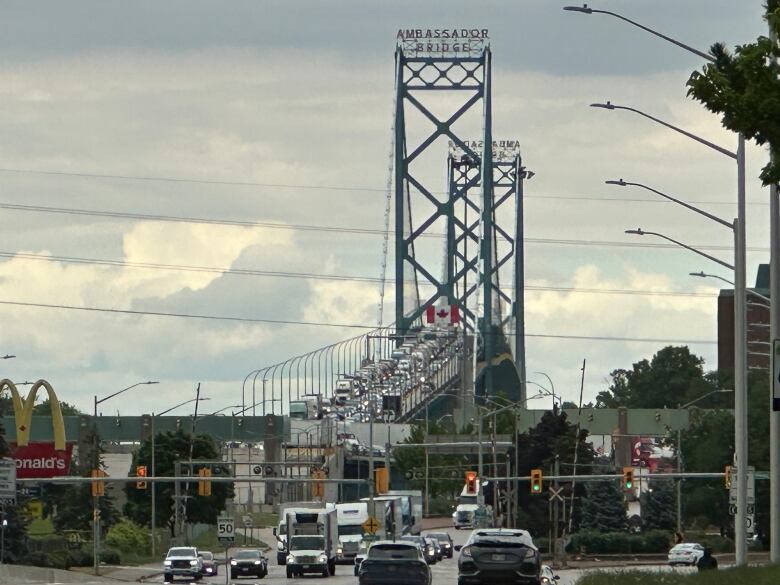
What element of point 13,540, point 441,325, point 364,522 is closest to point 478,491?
point 364,522

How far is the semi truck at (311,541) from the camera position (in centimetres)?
7300

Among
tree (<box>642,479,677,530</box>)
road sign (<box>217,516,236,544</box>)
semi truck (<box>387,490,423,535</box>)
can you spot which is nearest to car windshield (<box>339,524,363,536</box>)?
semi truck (<box>387,490,423,535</box>)

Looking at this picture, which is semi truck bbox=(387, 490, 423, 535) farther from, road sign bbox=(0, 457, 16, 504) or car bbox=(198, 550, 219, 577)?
road sign bbox=(0, 457, 16, 504)

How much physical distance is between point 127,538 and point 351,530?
773 inches

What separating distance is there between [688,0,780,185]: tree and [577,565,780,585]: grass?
667 centimetres

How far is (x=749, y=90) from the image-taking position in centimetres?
2502

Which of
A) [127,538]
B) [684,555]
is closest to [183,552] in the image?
[684,555]

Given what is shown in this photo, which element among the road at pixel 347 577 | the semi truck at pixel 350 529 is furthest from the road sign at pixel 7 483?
the semi truck at pixel 350 529

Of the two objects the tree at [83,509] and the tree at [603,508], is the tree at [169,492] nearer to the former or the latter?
the tree at [83,509]

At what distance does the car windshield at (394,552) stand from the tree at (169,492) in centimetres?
6971

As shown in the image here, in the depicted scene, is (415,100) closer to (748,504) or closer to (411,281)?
(411,281)

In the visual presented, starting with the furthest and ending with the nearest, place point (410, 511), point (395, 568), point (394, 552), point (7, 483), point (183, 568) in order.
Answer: point (410, 511) → point (183, 568) → point (7, 483) → point (394, 552) → point (395, 568)

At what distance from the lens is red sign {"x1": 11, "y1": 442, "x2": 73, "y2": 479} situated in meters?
122

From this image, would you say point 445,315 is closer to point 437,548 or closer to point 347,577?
point 437,548
